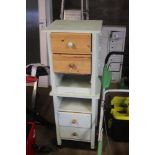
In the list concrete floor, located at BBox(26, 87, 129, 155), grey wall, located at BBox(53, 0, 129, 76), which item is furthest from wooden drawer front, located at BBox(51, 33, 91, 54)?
grey wall, located at BBox(53, 0, 129, 76)

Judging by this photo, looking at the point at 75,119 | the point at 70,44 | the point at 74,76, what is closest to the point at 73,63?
the point at 70,44

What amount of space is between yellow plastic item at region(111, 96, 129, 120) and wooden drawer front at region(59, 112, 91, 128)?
0.32m

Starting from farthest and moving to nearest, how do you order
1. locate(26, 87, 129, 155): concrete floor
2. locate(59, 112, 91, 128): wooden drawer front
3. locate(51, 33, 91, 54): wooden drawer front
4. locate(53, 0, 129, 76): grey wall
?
locate(53, 0, 129, 76): grey wall, locate(26, 87, 129, 155): concrete floor, locate(59, 112, 91, 128): wooden drawer front, locate(51, 33, 91, 54): wooden drawer front

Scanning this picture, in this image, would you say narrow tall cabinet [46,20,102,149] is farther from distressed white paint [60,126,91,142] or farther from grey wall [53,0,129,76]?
grey wall [53,0,129,76]

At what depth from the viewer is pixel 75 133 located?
2037 millimetres

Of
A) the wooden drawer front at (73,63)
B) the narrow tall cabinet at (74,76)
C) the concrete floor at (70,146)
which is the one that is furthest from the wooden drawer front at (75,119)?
the wooden drawer front at (73,63)

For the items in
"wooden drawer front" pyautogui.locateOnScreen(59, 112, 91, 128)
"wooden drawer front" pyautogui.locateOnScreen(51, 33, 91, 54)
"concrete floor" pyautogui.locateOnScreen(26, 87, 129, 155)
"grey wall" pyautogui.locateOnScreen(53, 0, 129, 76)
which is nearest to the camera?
"wooden drawer front" pyautogui.locateOnScreen(51, 33, 91, 54)

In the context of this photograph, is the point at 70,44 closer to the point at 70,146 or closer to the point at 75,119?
the point at 75,119

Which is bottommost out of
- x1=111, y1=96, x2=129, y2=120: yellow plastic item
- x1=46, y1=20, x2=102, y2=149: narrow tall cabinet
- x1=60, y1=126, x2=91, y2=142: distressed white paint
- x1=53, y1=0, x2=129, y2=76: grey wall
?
x1=60, y1=126, x2=91, y2=142: distressed white paint

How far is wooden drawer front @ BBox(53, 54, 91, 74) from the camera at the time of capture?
5.48 ft

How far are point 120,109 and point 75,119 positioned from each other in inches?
20.9
